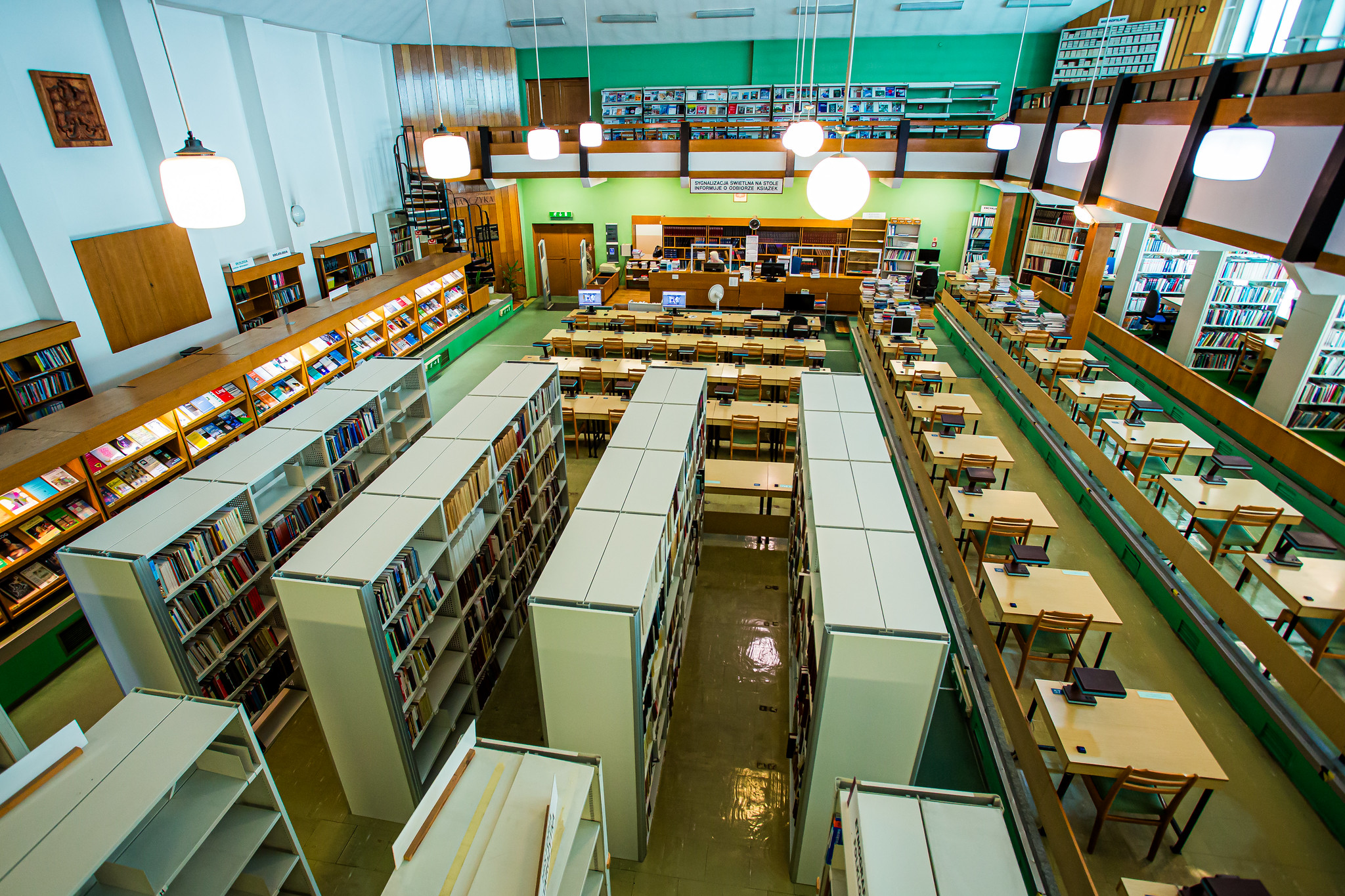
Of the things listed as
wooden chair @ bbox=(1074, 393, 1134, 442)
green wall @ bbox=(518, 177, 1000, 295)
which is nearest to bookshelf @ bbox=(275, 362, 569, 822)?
wooden chair @ bbox=(1074, 393, 1134, 442)

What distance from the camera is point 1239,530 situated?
19.6 ft

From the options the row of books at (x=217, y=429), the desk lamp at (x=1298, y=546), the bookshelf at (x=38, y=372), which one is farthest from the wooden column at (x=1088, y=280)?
the bookshelf at (x=38, y=372)

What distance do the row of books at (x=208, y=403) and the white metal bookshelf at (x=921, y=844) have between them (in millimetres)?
7350

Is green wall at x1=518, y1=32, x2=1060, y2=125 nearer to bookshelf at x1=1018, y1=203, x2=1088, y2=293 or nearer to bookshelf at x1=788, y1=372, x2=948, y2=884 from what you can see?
bookshelf at x1=1018, y1=203, x2=1088, y2=293

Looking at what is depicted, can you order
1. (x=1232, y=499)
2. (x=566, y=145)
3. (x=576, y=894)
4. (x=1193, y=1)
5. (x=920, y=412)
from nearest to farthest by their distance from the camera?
(x=576, y=894) → (x=1232, y=499) → (x=920, y=412) → (x=1193, y=1) → (x=566, y=145)

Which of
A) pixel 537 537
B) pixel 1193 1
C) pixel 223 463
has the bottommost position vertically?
pixel 537 537

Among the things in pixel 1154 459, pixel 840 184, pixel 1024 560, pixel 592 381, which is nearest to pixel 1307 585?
pixel 1024 560

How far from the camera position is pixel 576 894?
8.72ft

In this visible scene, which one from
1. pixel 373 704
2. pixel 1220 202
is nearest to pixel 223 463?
pixel 373 704

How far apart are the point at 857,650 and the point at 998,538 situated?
4207mm

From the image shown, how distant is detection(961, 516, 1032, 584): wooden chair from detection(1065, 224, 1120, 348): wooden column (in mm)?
5879

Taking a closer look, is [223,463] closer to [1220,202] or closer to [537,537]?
[537,537]

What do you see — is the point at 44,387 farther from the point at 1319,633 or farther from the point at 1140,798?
the point at 1319,633

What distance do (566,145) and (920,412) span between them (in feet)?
31.5
